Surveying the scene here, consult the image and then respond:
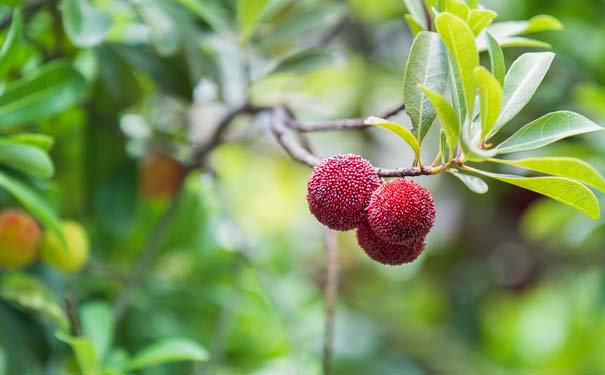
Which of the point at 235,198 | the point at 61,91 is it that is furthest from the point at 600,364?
the point at 61,91

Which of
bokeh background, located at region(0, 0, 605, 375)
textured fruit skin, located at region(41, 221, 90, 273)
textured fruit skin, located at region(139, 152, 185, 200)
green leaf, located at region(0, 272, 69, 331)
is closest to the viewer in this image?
green leaf, located at region(0, 272, 69, 331)

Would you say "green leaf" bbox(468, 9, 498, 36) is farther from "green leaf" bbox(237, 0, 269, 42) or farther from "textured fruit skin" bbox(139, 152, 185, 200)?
"textured fruit skin" bbox(139, 152, 185, 200)

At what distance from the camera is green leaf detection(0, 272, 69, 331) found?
1.19m

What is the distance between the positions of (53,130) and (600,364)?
179 cm

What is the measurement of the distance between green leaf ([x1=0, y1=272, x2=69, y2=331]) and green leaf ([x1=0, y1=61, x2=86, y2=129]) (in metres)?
0.27

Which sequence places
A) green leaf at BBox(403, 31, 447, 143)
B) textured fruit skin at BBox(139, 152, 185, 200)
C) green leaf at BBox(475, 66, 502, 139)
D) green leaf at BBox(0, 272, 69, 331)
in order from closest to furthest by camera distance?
green leaf at BBox(475, 66, 502, 139) → green leaf at BBox(403, 31, 447, 143) → green leaf at BBox(0, 272, 69, 331) → textured fruit skin at BBox(139, 152, 185, 200)

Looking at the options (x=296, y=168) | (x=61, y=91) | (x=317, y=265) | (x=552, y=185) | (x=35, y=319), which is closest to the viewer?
(x=552, y=185)

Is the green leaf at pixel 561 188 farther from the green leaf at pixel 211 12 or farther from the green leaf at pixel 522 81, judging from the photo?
the green leaf at pixel 211 12

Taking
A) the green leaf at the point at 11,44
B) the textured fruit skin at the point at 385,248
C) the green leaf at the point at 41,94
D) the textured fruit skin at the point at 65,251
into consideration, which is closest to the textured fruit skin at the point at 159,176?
the textured fruit skin at the point at 65,251

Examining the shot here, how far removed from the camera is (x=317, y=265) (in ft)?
8.61

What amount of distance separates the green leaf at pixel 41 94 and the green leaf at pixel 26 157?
83 millimetres

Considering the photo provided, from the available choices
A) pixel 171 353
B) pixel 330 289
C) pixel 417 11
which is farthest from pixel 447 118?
pixel 171 353

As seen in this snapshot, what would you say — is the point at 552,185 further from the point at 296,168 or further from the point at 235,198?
the point at 296,168

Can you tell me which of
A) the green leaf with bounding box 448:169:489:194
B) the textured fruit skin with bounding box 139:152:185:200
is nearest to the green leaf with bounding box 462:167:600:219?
the green leaf with bounding box 448:169:489:194
